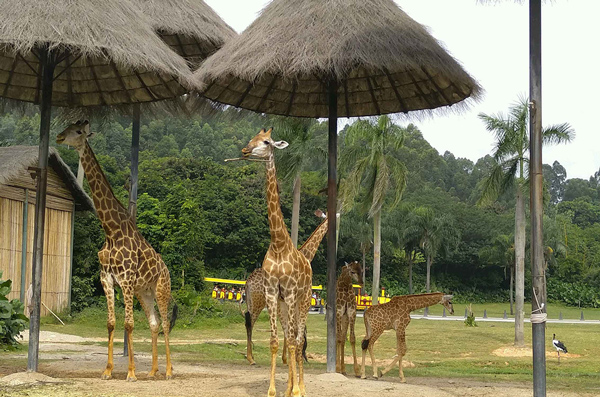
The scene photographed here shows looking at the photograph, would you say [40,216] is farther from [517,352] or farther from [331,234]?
[517,352]

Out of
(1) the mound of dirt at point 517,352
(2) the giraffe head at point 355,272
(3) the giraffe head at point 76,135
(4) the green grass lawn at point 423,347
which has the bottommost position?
(1) the mound of dirt at point 517,352

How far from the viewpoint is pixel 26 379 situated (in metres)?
9.33

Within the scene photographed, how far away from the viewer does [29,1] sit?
977 centimetres

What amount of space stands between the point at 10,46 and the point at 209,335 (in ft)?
44.8

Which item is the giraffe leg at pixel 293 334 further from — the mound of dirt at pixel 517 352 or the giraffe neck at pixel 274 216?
the mound of dirt at pixel 517 352

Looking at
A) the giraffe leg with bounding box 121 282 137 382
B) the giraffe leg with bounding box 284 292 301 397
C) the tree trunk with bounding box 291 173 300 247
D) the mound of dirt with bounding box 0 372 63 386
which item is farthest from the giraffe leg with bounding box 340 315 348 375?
the tree trunk with bounding box 291 173 300 247

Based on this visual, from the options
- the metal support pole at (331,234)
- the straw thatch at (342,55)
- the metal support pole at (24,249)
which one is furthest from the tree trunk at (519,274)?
the metal support pole at (24,249)

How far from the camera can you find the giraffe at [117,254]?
1029cm

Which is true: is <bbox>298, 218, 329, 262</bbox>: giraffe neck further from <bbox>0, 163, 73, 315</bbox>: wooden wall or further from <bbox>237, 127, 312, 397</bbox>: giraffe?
<bbox>0, 163, 73, 315</bbox>: wooden wall

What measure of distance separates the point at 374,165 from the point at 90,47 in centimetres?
2161

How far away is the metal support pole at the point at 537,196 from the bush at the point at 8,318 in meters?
9.48

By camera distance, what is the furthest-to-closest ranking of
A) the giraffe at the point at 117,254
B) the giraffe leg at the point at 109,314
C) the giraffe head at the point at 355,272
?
the giraffe head at the point at 355,272
the giraffe at the point at 117,254
the giraffe leg at the point at 109,314

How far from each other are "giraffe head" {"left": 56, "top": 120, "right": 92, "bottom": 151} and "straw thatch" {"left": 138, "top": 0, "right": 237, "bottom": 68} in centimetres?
315

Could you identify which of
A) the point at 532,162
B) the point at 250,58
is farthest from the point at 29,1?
the point at 532,162
